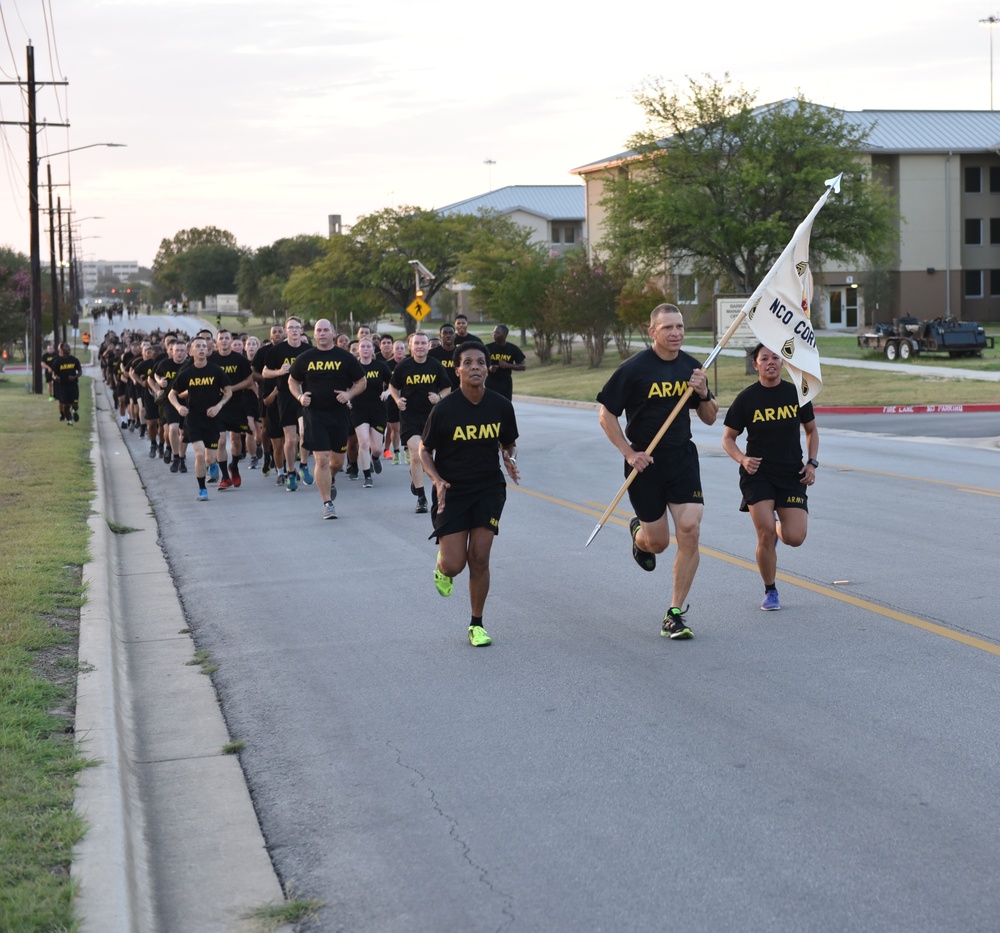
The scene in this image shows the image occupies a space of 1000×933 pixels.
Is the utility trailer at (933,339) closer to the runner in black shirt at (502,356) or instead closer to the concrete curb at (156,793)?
the runner in black shirt at (502,356)

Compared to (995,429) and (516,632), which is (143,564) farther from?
(995,429)

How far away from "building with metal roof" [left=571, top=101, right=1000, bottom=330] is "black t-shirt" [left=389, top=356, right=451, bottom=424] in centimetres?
5400

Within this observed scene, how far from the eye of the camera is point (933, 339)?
45.8 meters

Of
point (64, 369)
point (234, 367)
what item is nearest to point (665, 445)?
point (234, 367)

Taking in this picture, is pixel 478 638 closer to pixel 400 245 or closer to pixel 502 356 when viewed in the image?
pixel 502 356

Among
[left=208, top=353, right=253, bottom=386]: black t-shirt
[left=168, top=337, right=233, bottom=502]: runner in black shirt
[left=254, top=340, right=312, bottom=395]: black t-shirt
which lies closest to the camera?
[left=168, top=337, right=233, bottom=502]: runner in black shirt

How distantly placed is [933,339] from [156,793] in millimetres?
43121

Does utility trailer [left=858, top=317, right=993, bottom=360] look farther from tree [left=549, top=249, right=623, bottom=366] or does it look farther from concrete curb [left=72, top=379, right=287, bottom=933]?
concrete curb [left=72, top=379, right=287, bottom=933]

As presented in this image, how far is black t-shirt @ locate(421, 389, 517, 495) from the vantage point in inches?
339

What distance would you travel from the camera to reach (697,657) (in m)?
8.09

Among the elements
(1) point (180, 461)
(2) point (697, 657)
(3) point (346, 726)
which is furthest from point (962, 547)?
(1) point (180, 461)

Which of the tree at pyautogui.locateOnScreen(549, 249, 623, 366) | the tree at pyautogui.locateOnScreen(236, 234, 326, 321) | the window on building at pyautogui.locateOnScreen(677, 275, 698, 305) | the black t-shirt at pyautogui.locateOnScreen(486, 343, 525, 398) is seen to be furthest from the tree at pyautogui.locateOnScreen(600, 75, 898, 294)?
the tree at pyautogui.locateOnScreen(236, 234, 326, 321)

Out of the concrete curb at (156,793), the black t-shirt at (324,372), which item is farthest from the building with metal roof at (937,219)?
the concrete curb at (156,793)

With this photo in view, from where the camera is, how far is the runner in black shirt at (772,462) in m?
9.29
